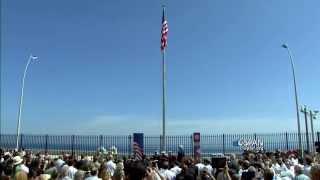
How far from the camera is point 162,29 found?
91.7 feet

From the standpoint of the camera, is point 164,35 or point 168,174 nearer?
point 168,174

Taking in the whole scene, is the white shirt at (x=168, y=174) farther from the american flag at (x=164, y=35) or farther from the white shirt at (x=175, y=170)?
the american flag at (x=164, y=35)

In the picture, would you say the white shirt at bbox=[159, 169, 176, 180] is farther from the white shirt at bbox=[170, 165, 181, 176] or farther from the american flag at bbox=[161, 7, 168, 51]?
the american flag at bbox=[161, 7, 168, 51]

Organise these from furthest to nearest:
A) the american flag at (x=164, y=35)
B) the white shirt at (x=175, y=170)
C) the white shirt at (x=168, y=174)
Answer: the american flag at (x=164, y=35) < the white shirt at (x=175, y=170) < the white shirt at (x=168, y=174)

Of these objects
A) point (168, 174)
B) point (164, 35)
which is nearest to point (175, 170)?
point (168, 174)

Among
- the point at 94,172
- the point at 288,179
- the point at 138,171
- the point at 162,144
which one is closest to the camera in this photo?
the point at 138,171

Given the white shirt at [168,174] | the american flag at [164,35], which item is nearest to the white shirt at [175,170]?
the white shirt at [168,174]

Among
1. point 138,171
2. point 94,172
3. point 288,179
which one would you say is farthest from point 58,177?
point 138,171

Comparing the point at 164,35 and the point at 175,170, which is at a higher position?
the point at 164,35

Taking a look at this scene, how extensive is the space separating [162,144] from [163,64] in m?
4.86

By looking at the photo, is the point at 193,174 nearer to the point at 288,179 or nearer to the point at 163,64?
the point at 288,179

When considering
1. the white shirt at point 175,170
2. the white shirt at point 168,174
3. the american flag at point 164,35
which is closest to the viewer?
the white shirt at point 168,174

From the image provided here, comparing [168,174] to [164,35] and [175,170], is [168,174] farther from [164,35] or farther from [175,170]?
[164,35]

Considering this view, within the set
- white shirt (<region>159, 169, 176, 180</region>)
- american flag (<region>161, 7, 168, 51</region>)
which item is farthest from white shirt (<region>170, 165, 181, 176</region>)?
american flag (<region>161, 7, 168, 51</region>)
